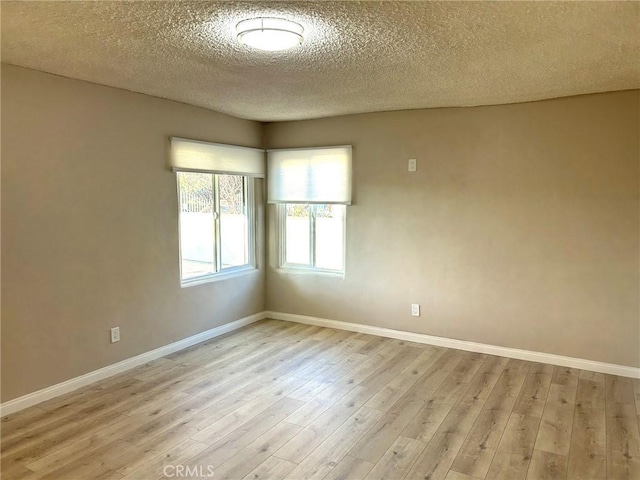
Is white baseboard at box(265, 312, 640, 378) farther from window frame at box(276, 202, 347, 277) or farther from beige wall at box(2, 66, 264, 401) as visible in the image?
beige wall at box(2, 66, 264, 401)

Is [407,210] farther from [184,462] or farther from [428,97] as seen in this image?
[184,462]

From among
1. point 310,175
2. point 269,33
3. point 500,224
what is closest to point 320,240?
point 310,175

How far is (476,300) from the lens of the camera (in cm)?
442

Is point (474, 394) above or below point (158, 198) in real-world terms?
below

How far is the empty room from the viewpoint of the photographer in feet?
8.32

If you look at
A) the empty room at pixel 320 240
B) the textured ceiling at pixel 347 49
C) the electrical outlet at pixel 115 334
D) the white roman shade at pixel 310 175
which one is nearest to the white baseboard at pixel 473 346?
the empty room at pixel 320 240

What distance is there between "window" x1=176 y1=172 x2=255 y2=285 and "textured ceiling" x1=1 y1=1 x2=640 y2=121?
961 mm

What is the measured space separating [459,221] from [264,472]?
2.91 m

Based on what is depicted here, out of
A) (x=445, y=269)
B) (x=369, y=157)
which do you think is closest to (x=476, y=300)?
(x=445, y=269)

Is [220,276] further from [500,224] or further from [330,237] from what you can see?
[500,224]

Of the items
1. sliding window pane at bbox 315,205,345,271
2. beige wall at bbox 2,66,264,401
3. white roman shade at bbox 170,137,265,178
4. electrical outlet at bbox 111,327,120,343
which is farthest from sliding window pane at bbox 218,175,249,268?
electrical outlet at bbox 111,327,120,343

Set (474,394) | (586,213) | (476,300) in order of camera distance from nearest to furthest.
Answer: (474,394) → (586,213) → (476,300)

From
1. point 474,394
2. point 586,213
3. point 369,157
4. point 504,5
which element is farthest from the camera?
point 369,157

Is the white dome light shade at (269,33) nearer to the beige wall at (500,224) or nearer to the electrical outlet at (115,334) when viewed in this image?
the beige wall at (500,224)
